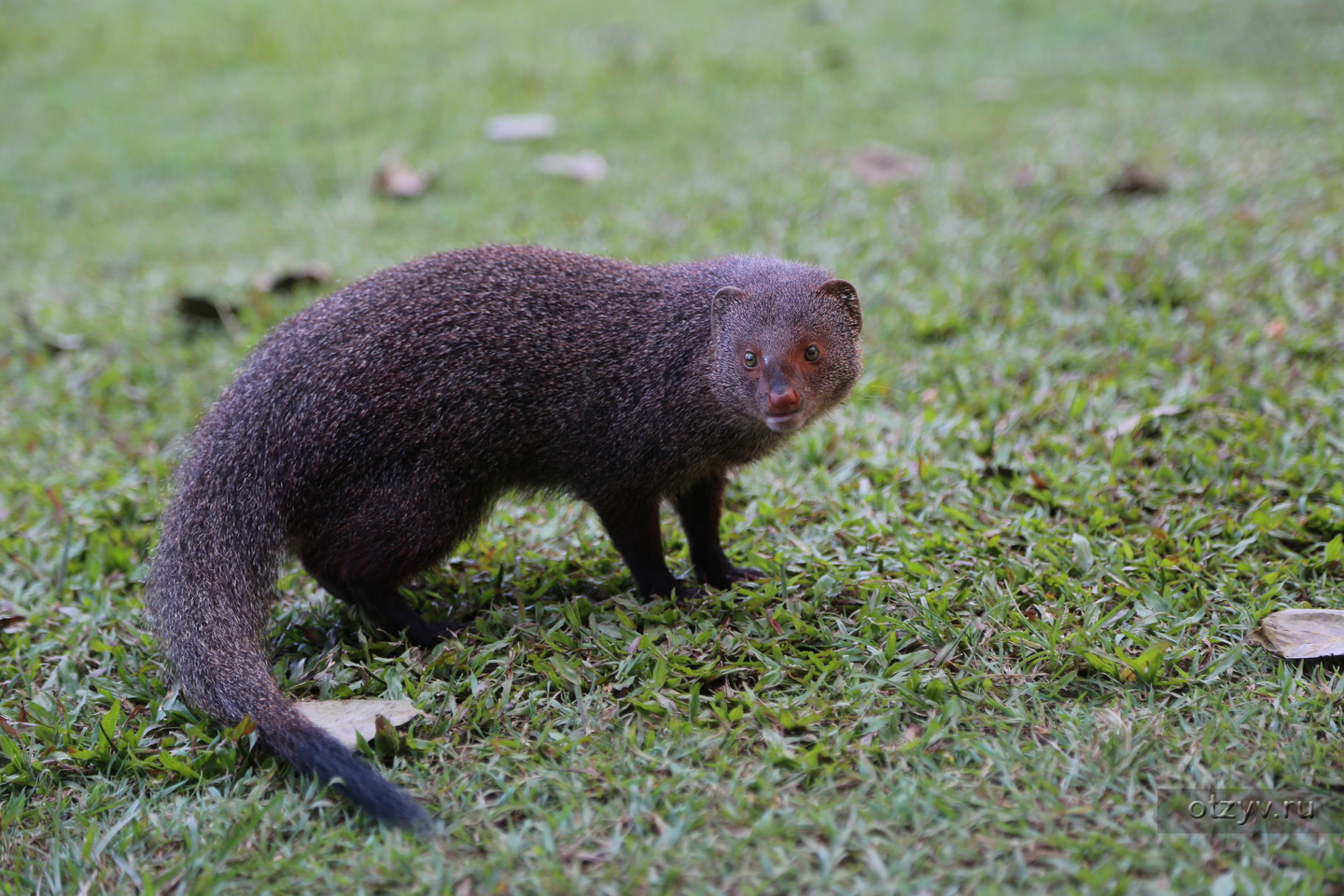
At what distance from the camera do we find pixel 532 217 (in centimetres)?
666

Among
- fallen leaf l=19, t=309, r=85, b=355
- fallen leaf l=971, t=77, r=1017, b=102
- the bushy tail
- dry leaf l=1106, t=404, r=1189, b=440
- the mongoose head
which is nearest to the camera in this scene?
the bushy tail

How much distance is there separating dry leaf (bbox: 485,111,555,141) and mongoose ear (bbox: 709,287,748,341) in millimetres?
5310

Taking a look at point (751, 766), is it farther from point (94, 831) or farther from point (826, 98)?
point (826, 98)

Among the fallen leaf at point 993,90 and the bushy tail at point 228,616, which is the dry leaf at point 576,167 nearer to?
the fallen leaf at point 993,90

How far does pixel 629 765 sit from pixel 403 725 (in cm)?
62

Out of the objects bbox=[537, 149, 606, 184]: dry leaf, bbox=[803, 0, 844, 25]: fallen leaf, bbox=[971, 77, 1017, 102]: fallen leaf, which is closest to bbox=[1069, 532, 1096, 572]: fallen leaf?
bbox=[537, 149, 606, 184]: dry leaf

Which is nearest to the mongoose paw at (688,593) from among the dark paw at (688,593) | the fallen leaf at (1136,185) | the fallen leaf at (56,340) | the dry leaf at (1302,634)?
the dark paw at (688,593)

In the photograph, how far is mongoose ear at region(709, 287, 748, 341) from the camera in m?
3.26

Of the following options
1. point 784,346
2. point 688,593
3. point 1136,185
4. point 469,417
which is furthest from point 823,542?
point 1136,185

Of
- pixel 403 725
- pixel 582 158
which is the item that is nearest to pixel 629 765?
pixel 403 725

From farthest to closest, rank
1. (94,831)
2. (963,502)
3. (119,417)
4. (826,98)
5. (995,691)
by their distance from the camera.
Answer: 1. (826,98)
2. (119,417)
3. (963,502)
4. (995,691)
5. (94,831)

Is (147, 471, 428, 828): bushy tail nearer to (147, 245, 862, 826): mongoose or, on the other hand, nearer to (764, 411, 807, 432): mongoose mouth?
(147, 245, 862, 826): mongoose

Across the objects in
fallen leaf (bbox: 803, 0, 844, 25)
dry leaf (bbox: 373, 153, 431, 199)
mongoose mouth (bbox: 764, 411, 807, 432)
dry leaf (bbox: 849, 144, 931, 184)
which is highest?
fallen leaf (bbox: 803, 0, 844, 25)

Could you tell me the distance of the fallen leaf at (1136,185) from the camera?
19.8ft
